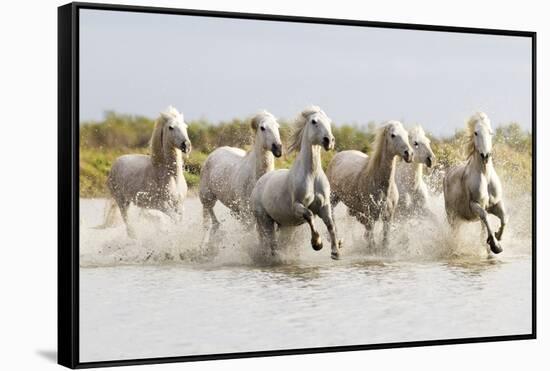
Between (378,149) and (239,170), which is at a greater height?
(378,149)

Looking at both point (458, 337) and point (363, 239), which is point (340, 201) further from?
point (458, 337)

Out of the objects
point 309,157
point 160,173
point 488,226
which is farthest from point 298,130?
point 488,226

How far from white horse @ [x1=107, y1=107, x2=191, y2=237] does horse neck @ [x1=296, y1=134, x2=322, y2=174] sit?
799 millimetres

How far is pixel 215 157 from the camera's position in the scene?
7.99 metres

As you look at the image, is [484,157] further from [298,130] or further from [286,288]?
[286,288]

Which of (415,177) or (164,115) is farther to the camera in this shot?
(415,177)

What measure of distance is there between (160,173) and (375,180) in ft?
5.29

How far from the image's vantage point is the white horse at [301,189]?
8125 mm

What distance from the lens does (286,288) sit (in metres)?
8.06

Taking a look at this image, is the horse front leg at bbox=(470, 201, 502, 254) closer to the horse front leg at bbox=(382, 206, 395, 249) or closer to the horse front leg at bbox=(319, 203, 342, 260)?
A: the horse front leg at bbox=(382, 206, 395, 249)

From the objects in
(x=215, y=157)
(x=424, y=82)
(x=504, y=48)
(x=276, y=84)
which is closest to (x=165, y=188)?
(x=215, y=157)

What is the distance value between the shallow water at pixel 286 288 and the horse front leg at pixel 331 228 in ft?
0.15

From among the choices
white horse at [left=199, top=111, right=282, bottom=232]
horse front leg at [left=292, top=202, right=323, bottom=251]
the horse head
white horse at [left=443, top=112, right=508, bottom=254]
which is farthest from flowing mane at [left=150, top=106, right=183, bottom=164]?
white horse at [left=443, top=112, right=508, bottom=254]

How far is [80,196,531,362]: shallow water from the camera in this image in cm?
760
